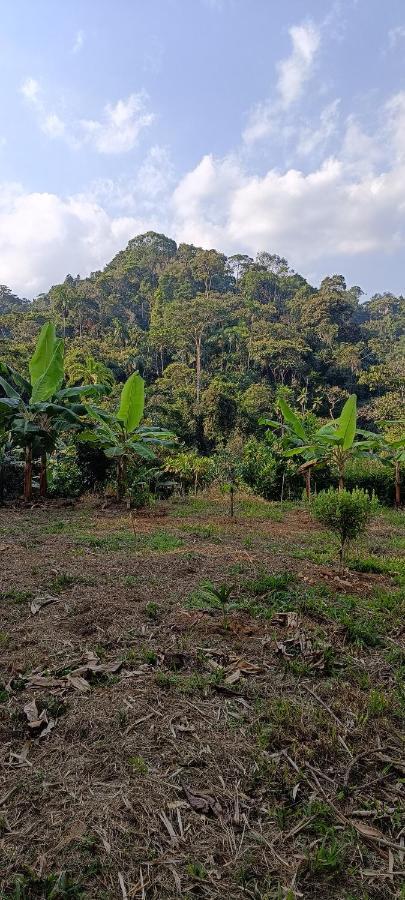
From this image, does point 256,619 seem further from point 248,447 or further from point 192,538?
point 248,447

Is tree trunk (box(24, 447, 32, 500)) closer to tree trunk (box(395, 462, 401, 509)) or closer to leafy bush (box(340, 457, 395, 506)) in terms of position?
leafy bush (box(340, 457, 395, 506))

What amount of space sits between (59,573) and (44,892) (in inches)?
115

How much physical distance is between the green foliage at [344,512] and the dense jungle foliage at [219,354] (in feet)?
18.4

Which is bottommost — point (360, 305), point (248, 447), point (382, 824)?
point (382, 824)

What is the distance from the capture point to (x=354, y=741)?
204 cm

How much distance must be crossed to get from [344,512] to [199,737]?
2.82 meters

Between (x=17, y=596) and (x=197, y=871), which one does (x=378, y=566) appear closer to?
(x=17, y=596)

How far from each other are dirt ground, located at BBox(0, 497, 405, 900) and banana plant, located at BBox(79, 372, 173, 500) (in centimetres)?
393

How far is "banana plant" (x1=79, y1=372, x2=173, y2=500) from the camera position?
25.8 ft

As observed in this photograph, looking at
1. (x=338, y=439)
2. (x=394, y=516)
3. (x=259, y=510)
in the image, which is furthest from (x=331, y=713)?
(x=394, y=516)

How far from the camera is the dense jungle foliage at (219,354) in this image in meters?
11.9

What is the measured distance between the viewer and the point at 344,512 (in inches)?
173

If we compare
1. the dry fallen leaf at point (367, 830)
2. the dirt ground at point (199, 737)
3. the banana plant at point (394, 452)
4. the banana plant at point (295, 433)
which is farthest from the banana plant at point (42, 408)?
the dry fallen leaf at point (367, 830)

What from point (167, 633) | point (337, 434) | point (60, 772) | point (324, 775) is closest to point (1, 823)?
point (60, 772)
